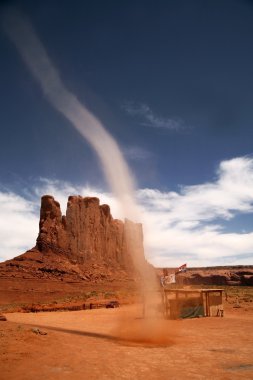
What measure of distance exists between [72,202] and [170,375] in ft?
230

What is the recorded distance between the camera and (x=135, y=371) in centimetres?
1151

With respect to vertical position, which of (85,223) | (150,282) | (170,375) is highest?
(85,223)

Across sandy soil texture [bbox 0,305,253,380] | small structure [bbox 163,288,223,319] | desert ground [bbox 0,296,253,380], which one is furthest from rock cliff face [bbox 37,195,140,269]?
desert ground [bbox 0,296,253,380]

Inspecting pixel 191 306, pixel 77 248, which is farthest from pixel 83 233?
pixel 191 306

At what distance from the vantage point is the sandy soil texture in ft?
36.7

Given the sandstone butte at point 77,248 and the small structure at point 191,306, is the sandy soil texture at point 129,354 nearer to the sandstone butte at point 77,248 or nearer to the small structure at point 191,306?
the small structure at point 191,306

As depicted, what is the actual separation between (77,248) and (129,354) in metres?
63.0

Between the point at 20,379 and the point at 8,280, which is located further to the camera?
the point at 8,280

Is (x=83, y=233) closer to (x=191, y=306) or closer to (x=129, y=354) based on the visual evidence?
(x=191, y=306)

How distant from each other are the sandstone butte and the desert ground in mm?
45035

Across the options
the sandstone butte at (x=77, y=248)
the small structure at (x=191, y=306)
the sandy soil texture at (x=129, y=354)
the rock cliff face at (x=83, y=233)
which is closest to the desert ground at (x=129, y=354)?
the sandy soil texture at (x=129, y=354)

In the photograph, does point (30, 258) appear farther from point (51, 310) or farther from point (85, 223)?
point (51, 310)

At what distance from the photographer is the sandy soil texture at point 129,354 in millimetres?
11172

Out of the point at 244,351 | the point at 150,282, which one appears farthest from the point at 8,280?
the point at 244,351
